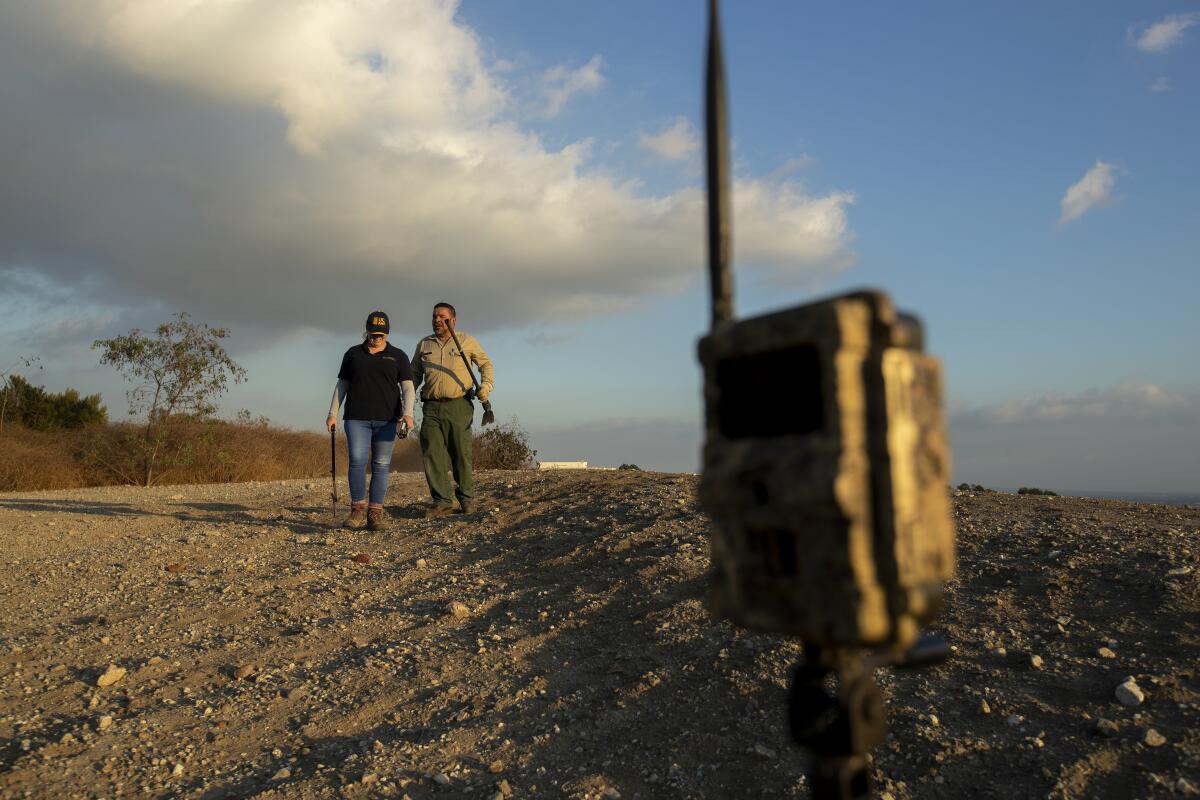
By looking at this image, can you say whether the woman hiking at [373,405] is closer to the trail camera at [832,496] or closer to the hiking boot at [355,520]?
the hiking boot at [355,520]

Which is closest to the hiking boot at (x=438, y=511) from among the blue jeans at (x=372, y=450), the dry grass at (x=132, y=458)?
the blue jeans at (x=372, y=450)

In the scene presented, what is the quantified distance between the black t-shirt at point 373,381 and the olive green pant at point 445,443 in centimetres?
43

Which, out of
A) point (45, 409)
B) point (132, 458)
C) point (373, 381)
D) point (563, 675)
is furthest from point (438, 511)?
point (45, 409)

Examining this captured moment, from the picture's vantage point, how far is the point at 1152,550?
5090 mm

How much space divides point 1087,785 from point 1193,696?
31.6 inches

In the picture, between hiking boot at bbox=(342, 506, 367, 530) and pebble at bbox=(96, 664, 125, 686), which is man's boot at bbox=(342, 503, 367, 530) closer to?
hiking boot at bbox=(342, 506, 367, 530)

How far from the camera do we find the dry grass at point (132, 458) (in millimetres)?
14477

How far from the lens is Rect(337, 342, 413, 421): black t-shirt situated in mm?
8094

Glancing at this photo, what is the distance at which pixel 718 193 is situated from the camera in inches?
67.0

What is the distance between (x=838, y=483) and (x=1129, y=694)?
3.18 m

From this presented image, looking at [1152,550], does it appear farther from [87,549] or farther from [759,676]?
[87,549]

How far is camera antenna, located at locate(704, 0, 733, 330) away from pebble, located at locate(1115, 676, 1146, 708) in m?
3.11

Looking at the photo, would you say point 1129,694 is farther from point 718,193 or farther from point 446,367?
point 446,367

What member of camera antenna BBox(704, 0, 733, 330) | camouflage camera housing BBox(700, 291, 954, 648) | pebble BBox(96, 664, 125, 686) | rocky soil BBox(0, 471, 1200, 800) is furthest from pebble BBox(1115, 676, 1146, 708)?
pebble BBox(96, 664, 125, 686)
